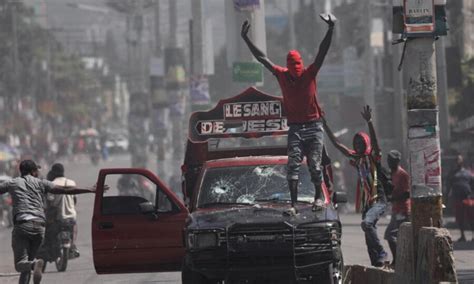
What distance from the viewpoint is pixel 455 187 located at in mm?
25844

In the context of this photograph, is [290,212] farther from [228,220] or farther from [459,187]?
[459,187]

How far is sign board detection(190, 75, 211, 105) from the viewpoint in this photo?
3725 cm

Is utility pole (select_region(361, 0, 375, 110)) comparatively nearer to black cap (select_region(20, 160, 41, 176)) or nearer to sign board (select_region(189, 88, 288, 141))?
sign board (select_region(189, 88, 288, 141))

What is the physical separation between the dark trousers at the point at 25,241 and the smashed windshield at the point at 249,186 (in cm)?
211

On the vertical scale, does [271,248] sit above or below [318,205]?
below

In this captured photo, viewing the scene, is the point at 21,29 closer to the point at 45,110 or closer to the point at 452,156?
the point at 45,110

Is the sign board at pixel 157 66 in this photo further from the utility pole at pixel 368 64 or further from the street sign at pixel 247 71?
the street sign at pixel 247 71

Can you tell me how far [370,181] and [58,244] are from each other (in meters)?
7.07

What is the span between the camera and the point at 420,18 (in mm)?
11898

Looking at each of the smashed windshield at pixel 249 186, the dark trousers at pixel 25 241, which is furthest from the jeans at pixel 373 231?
the dark trousers at pixel 25 241

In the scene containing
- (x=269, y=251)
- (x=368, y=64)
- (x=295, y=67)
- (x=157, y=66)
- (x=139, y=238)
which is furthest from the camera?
(x=157, y=66)

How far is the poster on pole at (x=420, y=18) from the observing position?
39.0ft

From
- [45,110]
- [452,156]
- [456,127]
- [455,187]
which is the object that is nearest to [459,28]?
[456,127]

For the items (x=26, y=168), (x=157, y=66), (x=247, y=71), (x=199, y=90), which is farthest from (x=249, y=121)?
(x=157, y=66)
